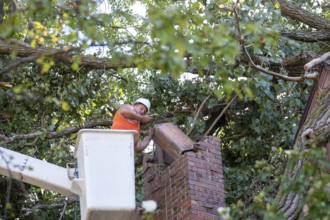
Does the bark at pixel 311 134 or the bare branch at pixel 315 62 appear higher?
the bare branch at pixel 315 62

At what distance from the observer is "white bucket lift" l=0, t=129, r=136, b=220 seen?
1037 cm

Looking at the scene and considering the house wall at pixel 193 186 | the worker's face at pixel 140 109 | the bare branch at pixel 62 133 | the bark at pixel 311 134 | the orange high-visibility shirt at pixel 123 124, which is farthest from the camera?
the bare branch at pixel 62 133

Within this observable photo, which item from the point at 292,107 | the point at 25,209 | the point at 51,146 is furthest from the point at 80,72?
the point at 292,107

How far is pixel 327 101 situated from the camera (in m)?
10.7

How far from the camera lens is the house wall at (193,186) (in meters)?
10.7

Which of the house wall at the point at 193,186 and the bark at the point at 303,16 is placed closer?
the house wall at the point at 193,186

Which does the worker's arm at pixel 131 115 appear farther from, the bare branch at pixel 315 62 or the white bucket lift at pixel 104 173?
the bare branch at pixel 315 62

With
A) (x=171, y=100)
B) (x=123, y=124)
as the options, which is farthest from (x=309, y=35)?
(x=123, y=124)

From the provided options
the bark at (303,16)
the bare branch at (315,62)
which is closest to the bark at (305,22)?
the bark at (303,16)

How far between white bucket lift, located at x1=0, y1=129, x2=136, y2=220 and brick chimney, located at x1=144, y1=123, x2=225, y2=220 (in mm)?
676

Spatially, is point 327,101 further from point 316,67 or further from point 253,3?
point 253,3

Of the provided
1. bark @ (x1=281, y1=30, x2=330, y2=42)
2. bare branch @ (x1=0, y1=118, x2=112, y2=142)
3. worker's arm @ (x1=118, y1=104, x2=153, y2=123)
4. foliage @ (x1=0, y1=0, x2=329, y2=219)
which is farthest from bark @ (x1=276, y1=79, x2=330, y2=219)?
bare branch @ (x1=0, y1=118, x2=112, y2=142)

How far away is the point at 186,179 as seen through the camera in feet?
35.8

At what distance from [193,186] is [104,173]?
3.33 feet
